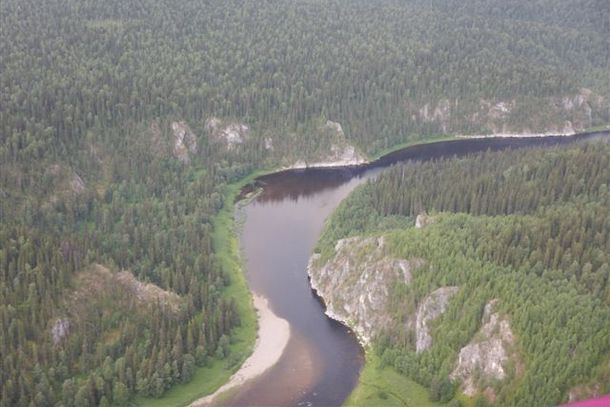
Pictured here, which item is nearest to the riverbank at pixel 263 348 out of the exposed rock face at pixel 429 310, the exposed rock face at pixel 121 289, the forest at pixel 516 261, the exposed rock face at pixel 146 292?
the exposed rock face at pixel 121 289

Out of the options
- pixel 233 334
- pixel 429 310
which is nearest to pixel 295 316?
pixel 233 334

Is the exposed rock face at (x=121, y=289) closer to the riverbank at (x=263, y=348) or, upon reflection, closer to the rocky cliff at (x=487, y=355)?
the riverbank at (x=263, y=348)

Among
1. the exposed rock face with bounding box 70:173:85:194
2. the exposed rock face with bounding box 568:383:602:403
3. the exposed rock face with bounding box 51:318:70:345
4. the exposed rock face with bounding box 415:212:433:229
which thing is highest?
Result: the exposed rock face with bounding box 70:173:85:194

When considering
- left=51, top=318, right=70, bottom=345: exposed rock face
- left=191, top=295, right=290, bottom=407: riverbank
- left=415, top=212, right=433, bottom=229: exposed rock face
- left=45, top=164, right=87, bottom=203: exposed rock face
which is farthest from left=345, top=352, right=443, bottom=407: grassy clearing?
left=45, top=164, right=87, bottom=203: exposed rock face

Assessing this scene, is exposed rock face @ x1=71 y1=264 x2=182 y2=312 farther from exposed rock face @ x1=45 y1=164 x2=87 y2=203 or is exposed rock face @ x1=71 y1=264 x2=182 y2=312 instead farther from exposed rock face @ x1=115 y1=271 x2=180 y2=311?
exposed rock face @ x1=45 y1=164 x2=87 y2=203

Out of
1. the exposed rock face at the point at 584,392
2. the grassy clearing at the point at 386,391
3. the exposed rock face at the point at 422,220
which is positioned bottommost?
the grassy clearing at the point at 386,391

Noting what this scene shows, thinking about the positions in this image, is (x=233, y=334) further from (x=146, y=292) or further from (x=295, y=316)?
(x=146, y=292)

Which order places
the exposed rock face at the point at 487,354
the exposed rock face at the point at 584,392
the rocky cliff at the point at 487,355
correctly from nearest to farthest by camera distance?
the exposed rock face at the point at 584,392 < the rocky cliff at the point at 487,355 < the exposed rock face at the point at 487,354
